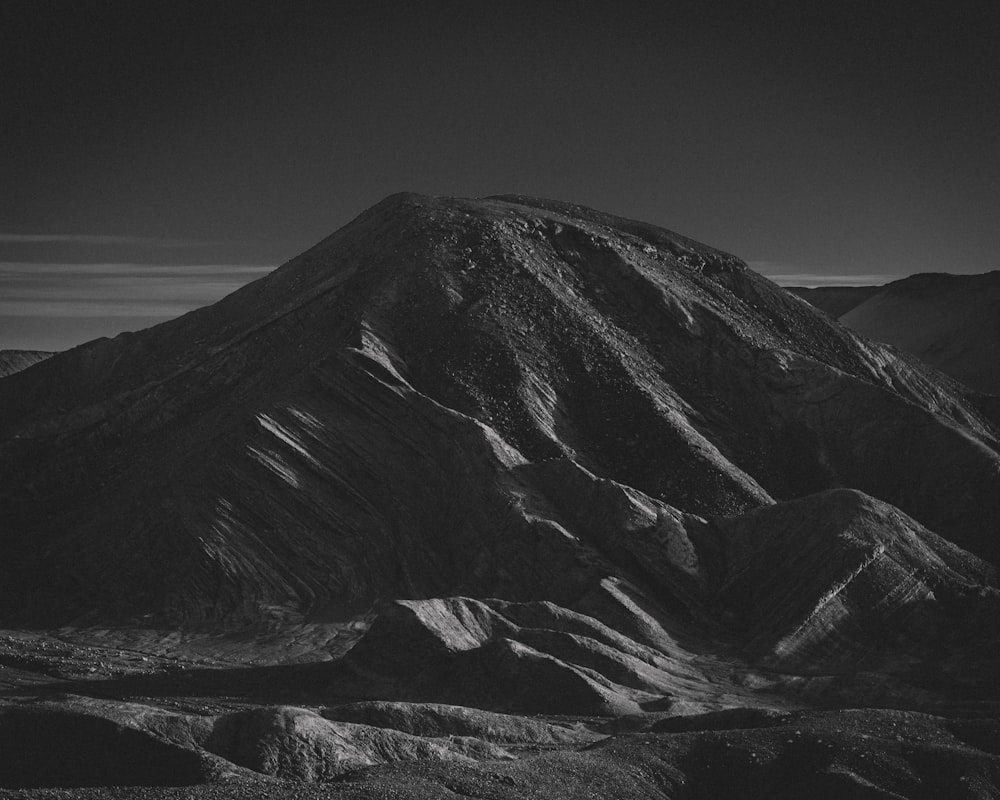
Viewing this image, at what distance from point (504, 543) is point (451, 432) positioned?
23.5 feet

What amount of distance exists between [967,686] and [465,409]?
27.7 metres

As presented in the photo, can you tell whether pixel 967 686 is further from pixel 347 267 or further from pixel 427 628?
pixel 347 267

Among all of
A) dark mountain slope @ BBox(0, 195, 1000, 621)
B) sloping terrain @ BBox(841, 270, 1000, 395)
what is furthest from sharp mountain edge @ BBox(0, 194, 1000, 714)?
sloping terrain @ BBox(841, 270, 1000, 395)

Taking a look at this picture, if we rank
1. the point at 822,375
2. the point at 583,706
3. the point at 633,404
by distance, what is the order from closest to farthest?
1. the point at 583,706
2. the point at 633,404
3. the point at 822,375

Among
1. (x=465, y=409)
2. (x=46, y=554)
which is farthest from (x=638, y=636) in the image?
(x=46, y=554)

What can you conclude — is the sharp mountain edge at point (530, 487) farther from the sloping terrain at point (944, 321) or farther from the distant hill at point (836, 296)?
the distant hill at point (836, 296)

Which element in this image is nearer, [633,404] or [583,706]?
[583,706]

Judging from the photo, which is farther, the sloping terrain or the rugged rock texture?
the sloping terrain

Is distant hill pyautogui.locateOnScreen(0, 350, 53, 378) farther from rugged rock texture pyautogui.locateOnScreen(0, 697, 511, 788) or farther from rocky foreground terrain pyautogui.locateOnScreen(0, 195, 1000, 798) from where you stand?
rugged rock texture pyautogui.locateOnScreen(0, 697, 511, 788)

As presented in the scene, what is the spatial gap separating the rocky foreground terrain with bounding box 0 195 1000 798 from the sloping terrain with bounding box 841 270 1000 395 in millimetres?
51570

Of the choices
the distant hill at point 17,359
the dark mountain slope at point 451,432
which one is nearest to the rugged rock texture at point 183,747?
→ the dark mountain slope at point 451,432

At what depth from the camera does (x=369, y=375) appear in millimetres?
62844

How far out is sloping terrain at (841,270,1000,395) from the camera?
421 feet

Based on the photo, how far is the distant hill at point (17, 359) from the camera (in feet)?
525
